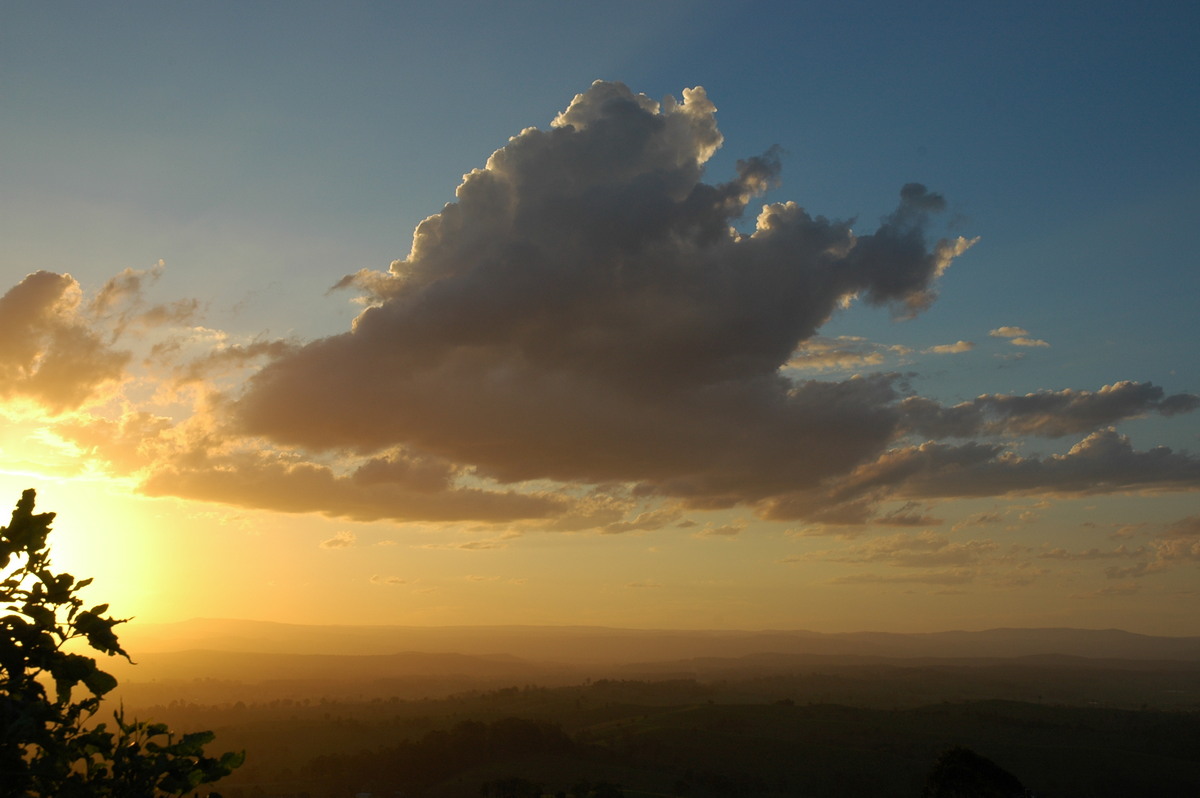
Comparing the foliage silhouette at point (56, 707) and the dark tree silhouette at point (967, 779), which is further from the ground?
the foliage silhouette at point (56, 707)

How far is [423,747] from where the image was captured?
180500 mm

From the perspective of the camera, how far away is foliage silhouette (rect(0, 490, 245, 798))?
7.68 m

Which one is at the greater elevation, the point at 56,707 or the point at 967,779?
the point at 56,707

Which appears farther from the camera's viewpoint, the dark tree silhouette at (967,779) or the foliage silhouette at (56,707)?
the dark tree silhouette at (967,779)

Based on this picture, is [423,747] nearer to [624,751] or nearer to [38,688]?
[624,751]

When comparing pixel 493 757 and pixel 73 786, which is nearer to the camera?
pixel 73 786

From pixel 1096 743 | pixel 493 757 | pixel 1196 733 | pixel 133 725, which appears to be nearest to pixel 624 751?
pixel 493 757

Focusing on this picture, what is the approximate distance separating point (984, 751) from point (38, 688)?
20158 cm

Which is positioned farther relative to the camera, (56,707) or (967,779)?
(967,779)

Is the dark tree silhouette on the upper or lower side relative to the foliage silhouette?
lower

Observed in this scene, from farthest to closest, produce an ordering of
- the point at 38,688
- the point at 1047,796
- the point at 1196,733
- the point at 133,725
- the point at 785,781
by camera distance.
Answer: the point at 1196,733, the point at 785,781, the point at 1047,796, the point at 133,725, the point at 38,688

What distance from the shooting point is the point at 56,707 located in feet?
26.3

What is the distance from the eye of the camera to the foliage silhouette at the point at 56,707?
7.68m

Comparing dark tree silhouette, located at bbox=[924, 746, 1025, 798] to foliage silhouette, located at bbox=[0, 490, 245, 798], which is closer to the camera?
foliage silhouette, located at bbox=[0, 490, 245, 798]
